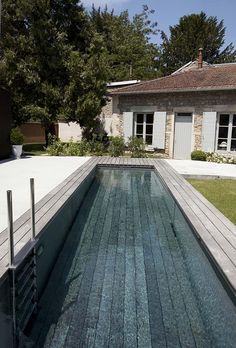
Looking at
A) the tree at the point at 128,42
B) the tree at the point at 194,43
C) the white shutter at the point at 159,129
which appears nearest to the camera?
the white shutter at the point at 159,129

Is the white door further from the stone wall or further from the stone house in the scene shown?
the stone wall

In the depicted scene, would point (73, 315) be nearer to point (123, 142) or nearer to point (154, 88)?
point (123, 142)

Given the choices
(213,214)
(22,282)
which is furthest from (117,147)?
(22,282)

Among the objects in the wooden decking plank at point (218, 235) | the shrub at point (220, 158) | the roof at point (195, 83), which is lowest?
the wooden decking plank at point (218, 235)

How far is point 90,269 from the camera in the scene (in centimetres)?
396

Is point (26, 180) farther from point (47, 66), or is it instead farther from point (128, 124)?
point (47, 66)

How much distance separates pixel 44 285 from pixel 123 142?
39.8 ft

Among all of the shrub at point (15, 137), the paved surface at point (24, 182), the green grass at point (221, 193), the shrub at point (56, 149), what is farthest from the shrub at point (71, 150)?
the green grass at point (221, 193)

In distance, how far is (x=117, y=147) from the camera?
1477cm

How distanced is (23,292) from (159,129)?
13.3 m

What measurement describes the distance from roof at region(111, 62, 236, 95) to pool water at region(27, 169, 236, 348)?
379 inches

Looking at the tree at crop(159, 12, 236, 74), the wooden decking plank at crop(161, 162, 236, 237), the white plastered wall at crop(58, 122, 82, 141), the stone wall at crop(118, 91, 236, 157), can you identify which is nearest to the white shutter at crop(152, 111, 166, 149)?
the stone wall at crop(118, 91, 236, 157)

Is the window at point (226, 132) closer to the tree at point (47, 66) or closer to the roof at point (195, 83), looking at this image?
the roof at point (195, 83)

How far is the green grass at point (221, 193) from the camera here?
5992 mm
